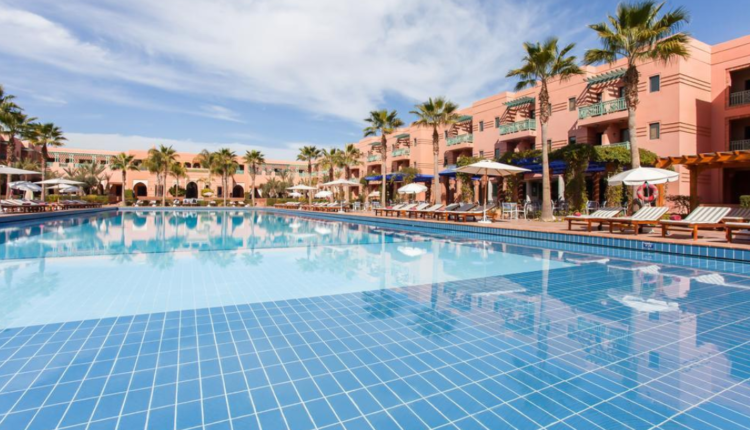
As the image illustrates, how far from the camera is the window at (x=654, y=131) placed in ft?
60.8

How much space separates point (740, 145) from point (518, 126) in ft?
35.1

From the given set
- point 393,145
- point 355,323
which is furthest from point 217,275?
point 393,145

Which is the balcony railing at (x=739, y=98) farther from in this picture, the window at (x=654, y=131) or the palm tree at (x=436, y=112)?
the palm tree at (x=436, y=112)

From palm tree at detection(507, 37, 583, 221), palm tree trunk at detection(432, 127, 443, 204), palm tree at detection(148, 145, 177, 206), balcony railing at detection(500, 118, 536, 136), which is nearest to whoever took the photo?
palm tree at detection(507, 37, 583, 221)

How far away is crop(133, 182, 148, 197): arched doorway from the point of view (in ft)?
155

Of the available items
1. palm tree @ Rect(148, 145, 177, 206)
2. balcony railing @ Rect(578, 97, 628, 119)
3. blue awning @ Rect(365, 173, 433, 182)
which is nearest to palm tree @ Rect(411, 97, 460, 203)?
blue awning @ Rect(365, 173, 433, 182)

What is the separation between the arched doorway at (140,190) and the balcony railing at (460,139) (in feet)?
122

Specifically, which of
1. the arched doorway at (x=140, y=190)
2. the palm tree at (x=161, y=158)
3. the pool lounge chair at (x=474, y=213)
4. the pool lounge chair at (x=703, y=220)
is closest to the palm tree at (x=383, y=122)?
the pool lounge chair at (x=474, y=213)

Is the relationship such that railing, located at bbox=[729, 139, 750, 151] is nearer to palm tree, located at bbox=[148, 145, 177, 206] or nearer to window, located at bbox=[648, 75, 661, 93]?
window, located at bbox=[648, 75, 661, 93]

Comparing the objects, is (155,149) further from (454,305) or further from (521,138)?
(454,305)

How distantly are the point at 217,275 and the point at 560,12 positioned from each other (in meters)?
18.9

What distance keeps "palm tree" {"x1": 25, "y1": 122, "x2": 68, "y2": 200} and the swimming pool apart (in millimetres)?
26901

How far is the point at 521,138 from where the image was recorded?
2569 cm

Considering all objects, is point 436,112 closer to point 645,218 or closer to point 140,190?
point 645,218
